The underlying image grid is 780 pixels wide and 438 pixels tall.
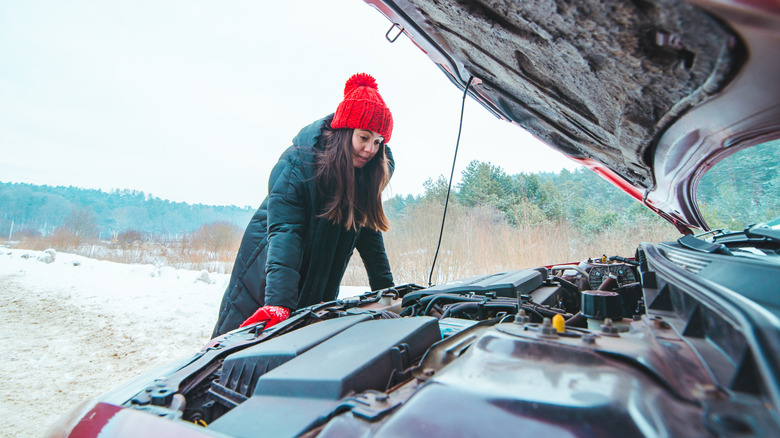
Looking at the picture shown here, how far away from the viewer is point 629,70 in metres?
0.85

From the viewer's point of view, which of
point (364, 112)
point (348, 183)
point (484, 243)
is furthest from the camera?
point (484, 243)

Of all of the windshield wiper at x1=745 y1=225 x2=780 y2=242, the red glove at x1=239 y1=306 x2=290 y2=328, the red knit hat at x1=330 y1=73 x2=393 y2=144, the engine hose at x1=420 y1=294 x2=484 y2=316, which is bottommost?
the red glove at x1=239 y1=306 x2=290 y2=328

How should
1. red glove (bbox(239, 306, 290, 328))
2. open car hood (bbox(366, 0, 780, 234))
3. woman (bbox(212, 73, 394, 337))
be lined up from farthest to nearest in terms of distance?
woman (bbox(212, 73, 394, 337))
red glove (bbox(239, 306, 290, 328))
open car hood (bbox(366, 0, 780, 234))

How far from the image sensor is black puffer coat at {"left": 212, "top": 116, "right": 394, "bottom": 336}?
6.13 feet

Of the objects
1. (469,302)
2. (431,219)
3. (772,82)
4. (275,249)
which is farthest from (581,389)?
(431,219)

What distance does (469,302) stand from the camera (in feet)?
4.45

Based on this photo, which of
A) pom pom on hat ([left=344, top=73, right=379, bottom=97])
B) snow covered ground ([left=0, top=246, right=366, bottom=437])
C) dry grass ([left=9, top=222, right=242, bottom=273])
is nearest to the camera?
pom pom on hat ([left=344, top=73, right=379, bottom=97])

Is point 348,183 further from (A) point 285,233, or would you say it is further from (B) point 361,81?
(B) point 361,81

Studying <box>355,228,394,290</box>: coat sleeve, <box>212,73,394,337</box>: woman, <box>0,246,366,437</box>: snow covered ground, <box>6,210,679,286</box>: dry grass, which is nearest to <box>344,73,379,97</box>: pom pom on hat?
<box>212,73,394,337</box>: woman

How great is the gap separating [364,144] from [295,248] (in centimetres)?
69

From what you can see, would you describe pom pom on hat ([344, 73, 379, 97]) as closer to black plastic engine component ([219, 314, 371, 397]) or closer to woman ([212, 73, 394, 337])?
woman ([212, 73, 394, 337])

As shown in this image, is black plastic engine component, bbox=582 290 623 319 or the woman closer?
black plastic engine component, bbox=582 290 623 319

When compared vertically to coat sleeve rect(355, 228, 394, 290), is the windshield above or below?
above

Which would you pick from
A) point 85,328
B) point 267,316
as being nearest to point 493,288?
point 267,316
